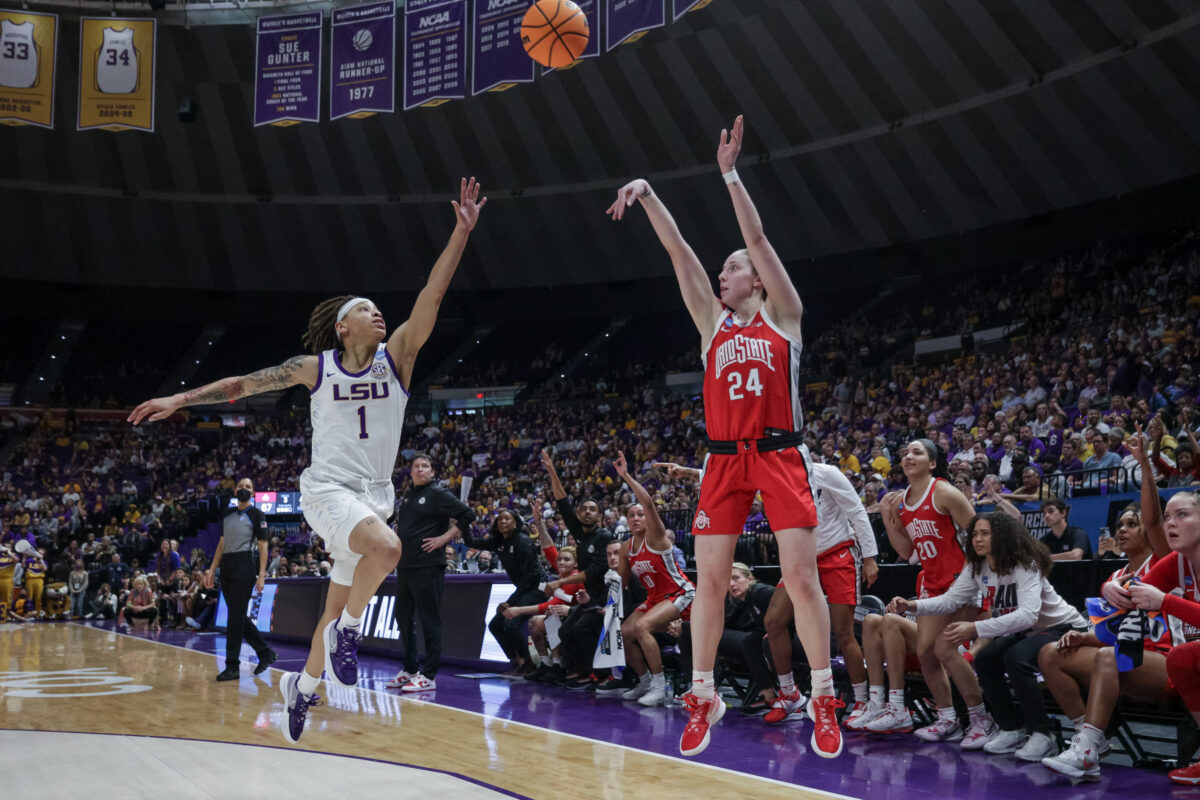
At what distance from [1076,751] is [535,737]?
10.6ft

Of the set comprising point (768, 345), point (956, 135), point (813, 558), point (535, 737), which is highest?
point (956, 135)

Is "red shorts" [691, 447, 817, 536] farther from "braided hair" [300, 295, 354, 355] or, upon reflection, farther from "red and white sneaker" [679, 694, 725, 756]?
"braided hair" [300, 295, 354, 355]

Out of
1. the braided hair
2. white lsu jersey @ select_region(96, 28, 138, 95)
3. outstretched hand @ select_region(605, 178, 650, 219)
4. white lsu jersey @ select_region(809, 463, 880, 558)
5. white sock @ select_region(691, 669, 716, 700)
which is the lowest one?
white sock @ select_region(691, 669, 716, 700)

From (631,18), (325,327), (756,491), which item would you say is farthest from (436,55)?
(756,491)

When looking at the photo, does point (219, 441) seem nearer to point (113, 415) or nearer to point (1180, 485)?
point (113, 415)

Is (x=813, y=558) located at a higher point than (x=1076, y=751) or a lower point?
higher

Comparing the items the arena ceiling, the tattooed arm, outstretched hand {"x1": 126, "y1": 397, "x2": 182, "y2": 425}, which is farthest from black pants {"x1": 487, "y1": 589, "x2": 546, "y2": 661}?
the arena ceiling

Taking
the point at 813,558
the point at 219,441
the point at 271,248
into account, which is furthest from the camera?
the point at 219,441

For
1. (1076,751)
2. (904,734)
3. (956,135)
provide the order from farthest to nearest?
(956,135), (904,734), (1076,751)

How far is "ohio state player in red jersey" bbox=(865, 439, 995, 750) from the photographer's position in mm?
6246

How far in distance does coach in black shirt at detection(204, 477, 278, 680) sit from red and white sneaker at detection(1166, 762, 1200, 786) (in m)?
7.88

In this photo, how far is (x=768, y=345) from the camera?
4.48 metres

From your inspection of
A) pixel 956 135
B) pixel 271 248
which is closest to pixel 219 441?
pixel 271 248

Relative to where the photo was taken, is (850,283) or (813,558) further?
(850,283)
